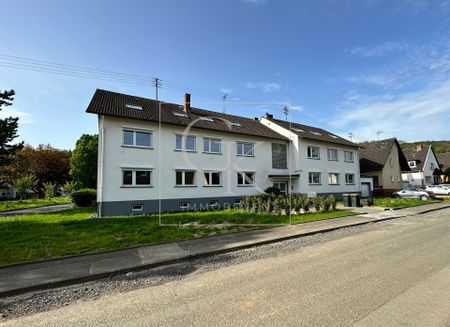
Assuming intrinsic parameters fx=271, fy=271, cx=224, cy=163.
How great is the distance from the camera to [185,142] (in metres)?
20.5

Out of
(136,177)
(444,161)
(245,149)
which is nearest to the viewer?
(136,177)

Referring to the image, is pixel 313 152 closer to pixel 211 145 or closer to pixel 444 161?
pixel 211 145

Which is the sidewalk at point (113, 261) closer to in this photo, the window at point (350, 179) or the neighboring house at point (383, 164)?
the window at point (350, 179)

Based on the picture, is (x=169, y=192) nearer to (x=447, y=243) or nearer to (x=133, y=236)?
(x=133, y=236)

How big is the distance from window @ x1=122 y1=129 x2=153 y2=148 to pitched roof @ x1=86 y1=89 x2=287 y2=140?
1.07 meters

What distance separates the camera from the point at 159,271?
664 centimetres

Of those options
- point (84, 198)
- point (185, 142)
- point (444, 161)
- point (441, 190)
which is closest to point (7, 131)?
point (84, 198)

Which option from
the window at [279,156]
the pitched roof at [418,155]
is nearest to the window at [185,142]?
the window at [279,156]

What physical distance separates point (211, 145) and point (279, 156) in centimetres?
803

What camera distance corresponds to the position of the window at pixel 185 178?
65.3ft

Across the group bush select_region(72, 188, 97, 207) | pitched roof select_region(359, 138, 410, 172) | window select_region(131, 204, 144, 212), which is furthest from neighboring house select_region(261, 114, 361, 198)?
bush select_region(72, 188, 97, 207)

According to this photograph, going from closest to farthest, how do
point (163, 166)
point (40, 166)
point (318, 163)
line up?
point (163, 166), point (318, 163), point (40, 166)

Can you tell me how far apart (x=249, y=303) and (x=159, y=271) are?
9.79ft

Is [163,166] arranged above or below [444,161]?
below
